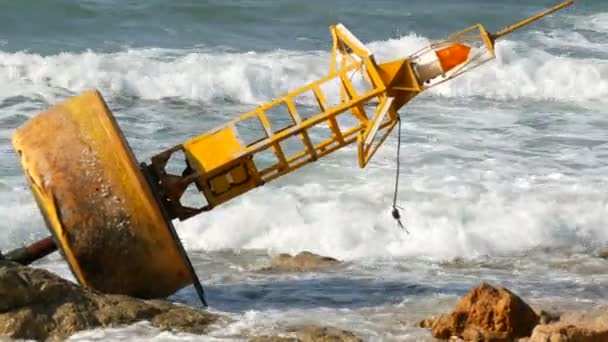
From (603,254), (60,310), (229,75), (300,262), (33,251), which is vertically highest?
(33,251)

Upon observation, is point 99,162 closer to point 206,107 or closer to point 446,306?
point 446,306

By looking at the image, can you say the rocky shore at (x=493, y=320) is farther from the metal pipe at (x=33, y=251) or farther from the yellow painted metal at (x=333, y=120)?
the metal pipe at (x=33, y=251)

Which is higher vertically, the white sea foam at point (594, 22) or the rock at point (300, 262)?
the rock at point (300, 262)

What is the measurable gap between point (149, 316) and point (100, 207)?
0.83 meters

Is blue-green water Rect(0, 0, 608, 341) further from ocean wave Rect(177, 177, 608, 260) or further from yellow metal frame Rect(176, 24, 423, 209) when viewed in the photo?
yellow metal frame Rect(176, 24, 423, 209)

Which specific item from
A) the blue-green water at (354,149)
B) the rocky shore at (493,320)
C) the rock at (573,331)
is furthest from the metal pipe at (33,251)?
the rock at (573,331)

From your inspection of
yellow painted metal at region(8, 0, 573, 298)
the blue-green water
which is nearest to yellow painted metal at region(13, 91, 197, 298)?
yellow painted metal at region(8, 0, 573, 298)

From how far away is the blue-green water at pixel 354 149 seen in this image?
1105 cm

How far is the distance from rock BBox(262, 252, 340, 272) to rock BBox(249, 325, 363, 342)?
283 centimetres

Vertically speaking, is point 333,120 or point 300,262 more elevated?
point 333,120

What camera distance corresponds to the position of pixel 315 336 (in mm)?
8750

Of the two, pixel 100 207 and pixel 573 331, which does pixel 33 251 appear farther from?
pixel 573 331

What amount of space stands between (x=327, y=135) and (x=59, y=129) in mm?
8637

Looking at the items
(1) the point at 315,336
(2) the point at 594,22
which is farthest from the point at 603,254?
(2) the point at 594,22
